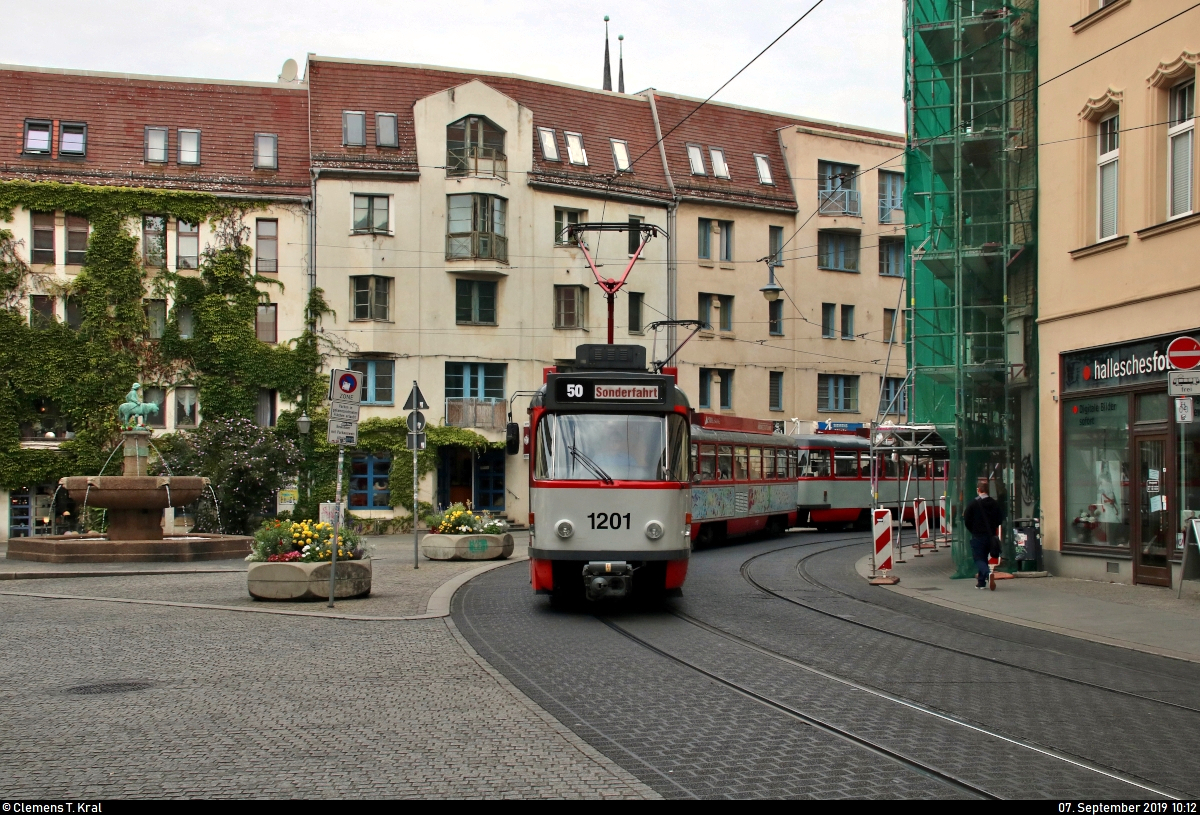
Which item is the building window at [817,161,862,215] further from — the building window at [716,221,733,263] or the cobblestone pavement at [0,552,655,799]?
the cobblestone pavement at [0,552,655,799]

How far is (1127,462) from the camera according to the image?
19.6 m

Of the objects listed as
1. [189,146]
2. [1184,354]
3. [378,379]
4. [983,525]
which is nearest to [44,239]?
[189,146]

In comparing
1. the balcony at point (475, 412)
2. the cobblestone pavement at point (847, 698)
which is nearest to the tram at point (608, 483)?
the cobblestone pavement at point (847, 698)

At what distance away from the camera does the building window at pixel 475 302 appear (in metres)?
45.8

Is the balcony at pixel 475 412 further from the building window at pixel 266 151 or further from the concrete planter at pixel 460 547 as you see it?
the concrete planter at pixel 460 547

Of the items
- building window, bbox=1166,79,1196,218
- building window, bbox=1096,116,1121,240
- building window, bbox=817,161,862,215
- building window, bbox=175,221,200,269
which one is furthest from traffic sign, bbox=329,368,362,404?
building window, bbox=817,161,862,215

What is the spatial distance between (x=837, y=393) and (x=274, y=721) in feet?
155

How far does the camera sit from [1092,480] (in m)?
20.6

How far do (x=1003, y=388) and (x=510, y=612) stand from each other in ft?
39.4

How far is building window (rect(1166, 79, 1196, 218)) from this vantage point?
1858 cm

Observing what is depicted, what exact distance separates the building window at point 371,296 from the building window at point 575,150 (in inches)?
347

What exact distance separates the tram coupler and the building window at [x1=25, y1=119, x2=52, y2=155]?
3530 centimetres
